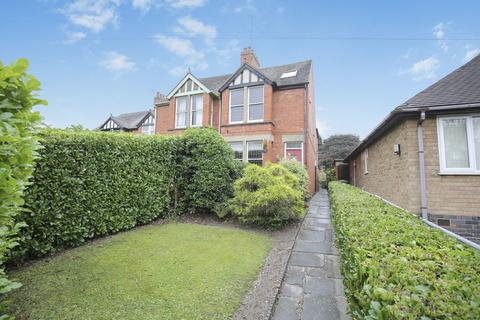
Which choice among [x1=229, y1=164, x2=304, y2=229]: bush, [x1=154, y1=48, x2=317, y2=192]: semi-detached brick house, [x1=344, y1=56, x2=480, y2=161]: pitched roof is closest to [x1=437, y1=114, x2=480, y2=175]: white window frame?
[x1=344, y1=56, x2=480, y2=161]: pitched roof

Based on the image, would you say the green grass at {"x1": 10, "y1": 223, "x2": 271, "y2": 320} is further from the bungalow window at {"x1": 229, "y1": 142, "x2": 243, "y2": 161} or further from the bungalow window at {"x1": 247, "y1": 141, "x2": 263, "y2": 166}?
the bungalow window at {"x1": 229, "y1": 142, "x2": 243, "y2": 161}

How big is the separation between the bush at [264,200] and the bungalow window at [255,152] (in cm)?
617

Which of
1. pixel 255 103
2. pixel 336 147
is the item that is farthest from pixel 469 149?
pixel 336 147

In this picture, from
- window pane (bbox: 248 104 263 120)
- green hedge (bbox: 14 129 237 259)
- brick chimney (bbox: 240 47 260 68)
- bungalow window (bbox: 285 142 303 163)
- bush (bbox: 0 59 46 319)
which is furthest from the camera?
brick chimney (bbox: 240 47 260 68)

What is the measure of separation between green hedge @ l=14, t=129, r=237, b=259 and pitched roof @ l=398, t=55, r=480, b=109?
19.3ft

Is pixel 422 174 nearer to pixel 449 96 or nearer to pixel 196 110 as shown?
pixel 449 96

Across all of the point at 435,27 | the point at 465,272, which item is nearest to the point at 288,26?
the point at 435,27

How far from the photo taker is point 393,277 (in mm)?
1537

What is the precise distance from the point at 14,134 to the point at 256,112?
40.7 feet

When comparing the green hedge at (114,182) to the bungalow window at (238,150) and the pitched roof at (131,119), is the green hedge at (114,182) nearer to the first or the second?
the bungalow window at (238,150)

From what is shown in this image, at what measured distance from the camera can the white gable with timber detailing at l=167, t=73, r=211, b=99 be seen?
15516 millimetres

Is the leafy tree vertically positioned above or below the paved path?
above

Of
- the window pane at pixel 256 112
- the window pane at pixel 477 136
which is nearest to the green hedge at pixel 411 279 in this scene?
the window pane at pixel 477 136

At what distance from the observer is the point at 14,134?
2.02 m
